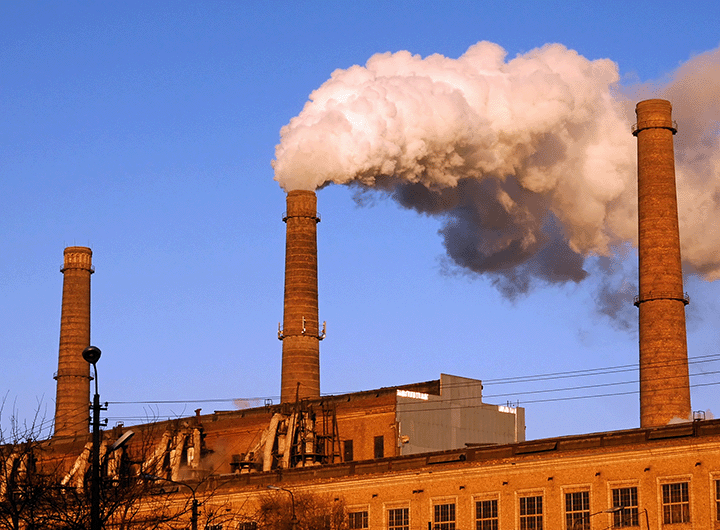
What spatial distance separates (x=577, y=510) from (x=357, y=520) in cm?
→ 1024

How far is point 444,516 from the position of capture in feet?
152

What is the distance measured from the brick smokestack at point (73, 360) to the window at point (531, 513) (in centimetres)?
4552

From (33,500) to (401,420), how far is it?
42.1 meters

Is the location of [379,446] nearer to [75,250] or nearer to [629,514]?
[629,514]

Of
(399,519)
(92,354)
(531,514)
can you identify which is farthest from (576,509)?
(92,354)

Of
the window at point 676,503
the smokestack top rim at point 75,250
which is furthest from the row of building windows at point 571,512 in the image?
the smokestack top rim at point 75,250

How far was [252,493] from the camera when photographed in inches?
2063

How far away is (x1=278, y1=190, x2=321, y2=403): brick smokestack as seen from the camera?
6900cm

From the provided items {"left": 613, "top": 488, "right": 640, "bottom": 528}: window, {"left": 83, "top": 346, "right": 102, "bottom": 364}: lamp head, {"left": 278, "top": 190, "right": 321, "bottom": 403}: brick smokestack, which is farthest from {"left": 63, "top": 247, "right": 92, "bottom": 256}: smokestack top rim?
{"left": 83, "top": 346, "right": 102, "bottom": 364}: lamp head

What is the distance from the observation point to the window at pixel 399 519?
47219mm

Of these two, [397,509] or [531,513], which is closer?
[531,513]

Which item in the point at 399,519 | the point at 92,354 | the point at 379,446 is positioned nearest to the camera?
the point at 92,354

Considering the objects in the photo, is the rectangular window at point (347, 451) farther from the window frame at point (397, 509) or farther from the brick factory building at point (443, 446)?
the window frame at point (397, 509)

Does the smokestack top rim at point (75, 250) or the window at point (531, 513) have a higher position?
the smokestack top rim at point (75, 250)
